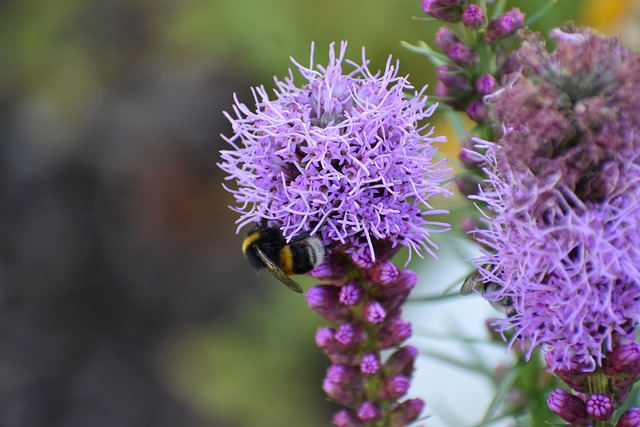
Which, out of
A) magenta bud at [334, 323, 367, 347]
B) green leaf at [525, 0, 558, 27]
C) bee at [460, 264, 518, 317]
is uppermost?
green leaf at [525, 0, 558, 27]

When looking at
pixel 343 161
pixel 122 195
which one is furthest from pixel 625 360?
pixel 122 195

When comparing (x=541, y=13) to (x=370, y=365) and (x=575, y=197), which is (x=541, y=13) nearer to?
(x=575, y=197)

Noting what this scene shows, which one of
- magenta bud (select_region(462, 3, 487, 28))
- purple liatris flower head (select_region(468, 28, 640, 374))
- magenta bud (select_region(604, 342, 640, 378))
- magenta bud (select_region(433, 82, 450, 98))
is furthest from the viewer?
magenta bud (select_region(433, 82, 450, 98))

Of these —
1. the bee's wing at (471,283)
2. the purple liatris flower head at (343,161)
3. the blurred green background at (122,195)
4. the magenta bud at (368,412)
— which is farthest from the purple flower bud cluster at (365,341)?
the blurred green background at (122,195)

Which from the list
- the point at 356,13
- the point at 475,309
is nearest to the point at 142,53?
the point at 356,13

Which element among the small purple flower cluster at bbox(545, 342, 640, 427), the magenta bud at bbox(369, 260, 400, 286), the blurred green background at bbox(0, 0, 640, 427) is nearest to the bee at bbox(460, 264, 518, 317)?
the small purple flower cluster at bbox(545, 342, 640, 427)

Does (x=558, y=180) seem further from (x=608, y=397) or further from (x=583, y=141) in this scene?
(x=608, y=397)

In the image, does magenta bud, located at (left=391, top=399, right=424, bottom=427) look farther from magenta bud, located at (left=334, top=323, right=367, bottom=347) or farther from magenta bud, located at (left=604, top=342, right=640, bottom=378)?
magenta bud, located at (left=604, top=342, right=640, bottom=378)
